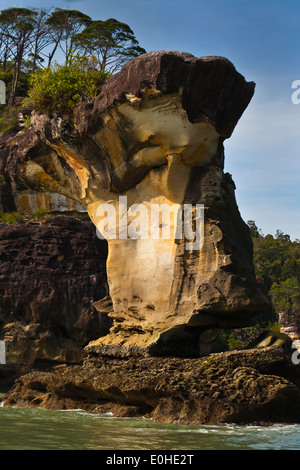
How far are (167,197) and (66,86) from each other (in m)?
3.77

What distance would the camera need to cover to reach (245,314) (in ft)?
35.8

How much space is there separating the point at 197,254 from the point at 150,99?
10.4ft

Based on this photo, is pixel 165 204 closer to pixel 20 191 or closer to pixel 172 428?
pixel 172 428

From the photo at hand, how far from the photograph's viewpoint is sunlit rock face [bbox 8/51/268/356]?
1080 centimetres

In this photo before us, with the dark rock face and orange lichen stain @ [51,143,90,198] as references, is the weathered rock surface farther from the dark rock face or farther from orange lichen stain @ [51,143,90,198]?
the dark rock face

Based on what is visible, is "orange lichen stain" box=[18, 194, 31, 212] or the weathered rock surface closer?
the weathered rock surface

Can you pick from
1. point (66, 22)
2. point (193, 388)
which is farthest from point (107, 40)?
point (193, 388)

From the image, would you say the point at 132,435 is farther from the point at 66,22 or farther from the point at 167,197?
the point at 66,22

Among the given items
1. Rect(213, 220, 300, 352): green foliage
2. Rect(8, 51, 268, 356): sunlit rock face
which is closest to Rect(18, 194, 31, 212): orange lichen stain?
Rect(8, 51, 268, 356): sunlit rock face

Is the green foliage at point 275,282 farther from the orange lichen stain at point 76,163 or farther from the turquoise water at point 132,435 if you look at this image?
the turquoise water at point 132,435

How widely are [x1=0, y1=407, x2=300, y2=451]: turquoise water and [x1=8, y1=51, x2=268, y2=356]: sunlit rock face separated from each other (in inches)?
96.8

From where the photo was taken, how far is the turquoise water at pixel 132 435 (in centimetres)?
675
